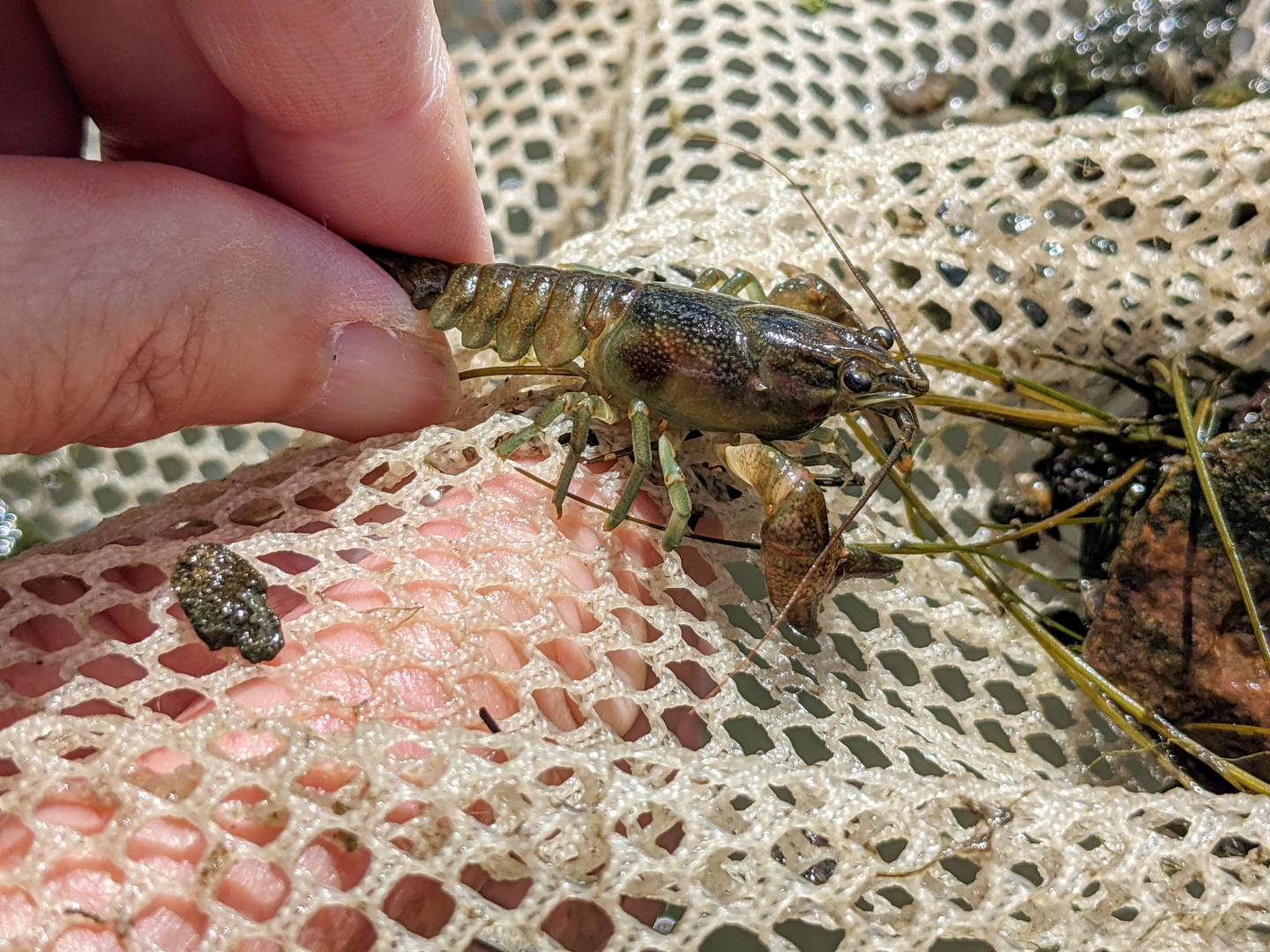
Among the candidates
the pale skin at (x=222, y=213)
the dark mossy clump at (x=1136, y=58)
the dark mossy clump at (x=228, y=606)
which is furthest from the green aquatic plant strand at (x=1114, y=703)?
the dark mossy clump at (x=1136, y=58)

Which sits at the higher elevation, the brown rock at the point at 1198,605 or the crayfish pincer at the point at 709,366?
the crayfish pincer at the point at 709,366

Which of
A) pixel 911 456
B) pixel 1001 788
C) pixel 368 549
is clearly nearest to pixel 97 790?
pixel 368 549

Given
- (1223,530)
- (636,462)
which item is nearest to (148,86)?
(636,462)

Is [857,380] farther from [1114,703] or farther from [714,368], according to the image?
[1114,703]

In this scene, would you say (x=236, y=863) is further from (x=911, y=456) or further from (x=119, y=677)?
(x=911, y=456)

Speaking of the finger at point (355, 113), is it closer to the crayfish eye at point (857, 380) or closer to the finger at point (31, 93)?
the finger at point (31, 93)

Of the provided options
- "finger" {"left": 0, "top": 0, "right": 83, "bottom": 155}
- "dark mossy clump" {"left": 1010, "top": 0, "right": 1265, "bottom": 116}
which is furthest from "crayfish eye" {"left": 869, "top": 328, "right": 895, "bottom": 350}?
"finger" {"left": 0, "top": 0, "right": 83, "bottom": 155}
